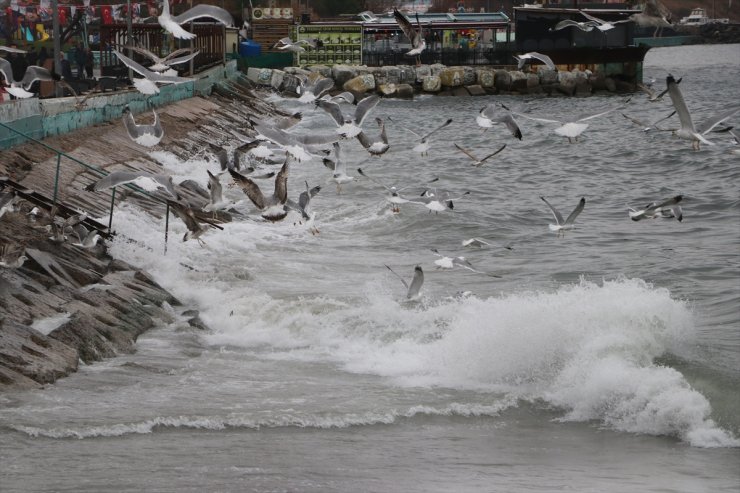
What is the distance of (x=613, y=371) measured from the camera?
10391 mm

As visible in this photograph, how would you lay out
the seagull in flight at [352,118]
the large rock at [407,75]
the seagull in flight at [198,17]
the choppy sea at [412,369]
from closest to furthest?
the choppy sea at [412,369] → the seagull in flight at [198,17] → the seagull in flight at [352,118] → the large rock at [407,75]

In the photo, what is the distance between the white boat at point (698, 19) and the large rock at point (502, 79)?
89.6m

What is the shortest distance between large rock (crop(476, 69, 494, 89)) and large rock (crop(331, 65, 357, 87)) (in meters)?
6.02

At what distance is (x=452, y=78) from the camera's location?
59.8 m

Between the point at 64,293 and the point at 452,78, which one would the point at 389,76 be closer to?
the point at 452,78

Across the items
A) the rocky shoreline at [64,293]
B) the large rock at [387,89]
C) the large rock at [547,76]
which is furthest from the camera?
the large rock at [547,76]

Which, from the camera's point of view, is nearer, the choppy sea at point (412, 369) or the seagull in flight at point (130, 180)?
the choppy sea at point (412, 369)

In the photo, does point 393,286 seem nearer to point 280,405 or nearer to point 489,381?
point 489,381

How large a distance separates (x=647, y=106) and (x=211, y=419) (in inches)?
1680

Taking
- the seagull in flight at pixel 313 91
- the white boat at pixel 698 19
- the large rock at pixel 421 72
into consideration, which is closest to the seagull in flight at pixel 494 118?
the seagull in flight at pixel 313 91

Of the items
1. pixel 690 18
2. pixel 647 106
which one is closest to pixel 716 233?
pixel 647 106

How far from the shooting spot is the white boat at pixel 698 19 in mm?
144375

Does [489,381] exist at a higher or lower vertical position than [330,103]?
lower

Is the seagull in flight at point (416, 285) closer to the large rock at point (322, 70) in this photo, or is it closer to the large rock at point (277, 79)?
the large rock at point (277, 79)
